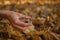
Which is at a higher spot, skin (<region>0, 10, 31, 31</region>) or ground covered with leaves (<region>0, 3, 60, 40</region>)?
skin (<region>0, 10, 31, 31</region>)

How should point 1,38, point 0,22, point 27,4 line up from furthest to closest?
point 27,4 → point 0,22 → point 1,38

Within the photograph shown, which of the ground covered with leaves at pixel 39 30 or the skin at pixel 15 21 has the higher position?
the skin at pixel 15 21

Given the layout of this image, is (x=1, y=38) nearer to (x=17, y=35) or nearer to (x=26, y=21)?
(x=17, y=35)

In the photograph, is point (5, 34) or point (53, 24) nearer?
point (5, 34)

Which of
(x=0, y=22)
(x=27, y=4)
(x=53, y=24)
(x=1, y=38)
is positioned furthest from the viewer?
(x=27, y=4)

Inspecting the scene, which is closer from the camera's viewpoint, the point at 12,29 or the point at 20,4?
the point at 12,29

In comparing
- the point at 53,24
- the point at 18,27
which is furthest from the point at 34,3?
the point at 18,27

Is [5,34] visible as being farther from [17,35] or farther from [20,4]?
[20,4]

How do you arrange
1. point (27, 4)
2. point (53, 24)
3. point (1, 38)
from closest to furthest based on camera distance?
point (1, 38) < point (53, 24) < point (27, 4)

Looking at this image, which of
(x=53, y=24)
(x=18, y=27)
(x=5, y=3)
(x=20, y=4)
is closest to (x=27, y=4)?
(x=20, y=4)
